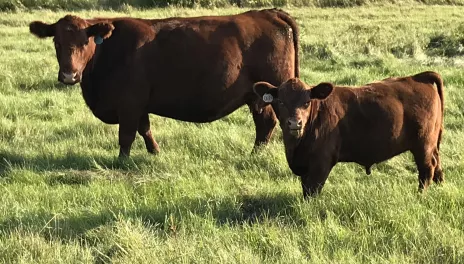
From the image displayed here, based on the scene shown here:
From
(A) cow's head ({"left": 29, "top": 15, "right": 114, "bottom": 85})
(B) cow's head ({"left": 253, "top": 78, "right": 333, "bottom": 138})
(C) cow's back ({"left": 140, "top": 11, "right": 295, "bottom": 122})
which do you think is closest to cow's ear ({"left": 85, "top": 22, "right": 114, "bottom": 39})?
(A) cow's head ({"left": 29, "top": 15, "right": 114, "bottom": 85})

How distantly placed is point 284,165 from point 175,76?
1646 mm

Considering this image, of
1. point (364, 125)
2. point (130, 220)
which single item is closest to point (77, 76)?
point (130, 220)

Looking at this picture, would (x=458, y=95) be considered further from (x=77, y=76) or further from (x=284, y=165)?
(x=77, y=76)

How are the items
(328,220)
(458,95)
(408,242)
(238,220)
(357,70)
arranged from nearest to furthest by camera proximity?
(408,242), (328,220), (238,220), (458,95), (357,70)

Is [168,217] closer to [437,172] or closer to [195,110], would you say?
[195,110]

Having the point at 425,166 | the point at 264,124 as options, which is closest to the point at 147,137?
the point at 264,124

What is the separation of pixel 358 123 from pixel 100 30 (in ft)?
9.42

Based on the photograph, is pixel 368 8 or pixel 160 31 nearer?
pixel 160 31

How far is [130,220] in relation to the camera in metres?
4.48

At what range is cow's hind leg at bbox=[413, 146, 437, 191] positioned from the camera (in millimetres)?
5246

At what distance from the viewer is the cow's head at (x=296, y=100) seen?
Result: 4586mm

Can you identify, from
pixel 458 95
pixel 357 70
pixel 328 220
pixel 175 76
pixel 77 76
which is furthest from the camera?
pixel 357 70

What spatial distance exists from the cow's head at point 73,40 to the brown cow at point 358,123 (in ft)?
6.86

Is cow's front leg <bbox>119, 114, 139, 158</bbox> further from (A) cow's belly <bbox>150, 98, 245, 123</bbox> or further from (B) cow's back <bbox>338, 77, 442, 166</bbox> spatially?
(B) cow's back <bbox>338, 77, 442, 166</bbox>
